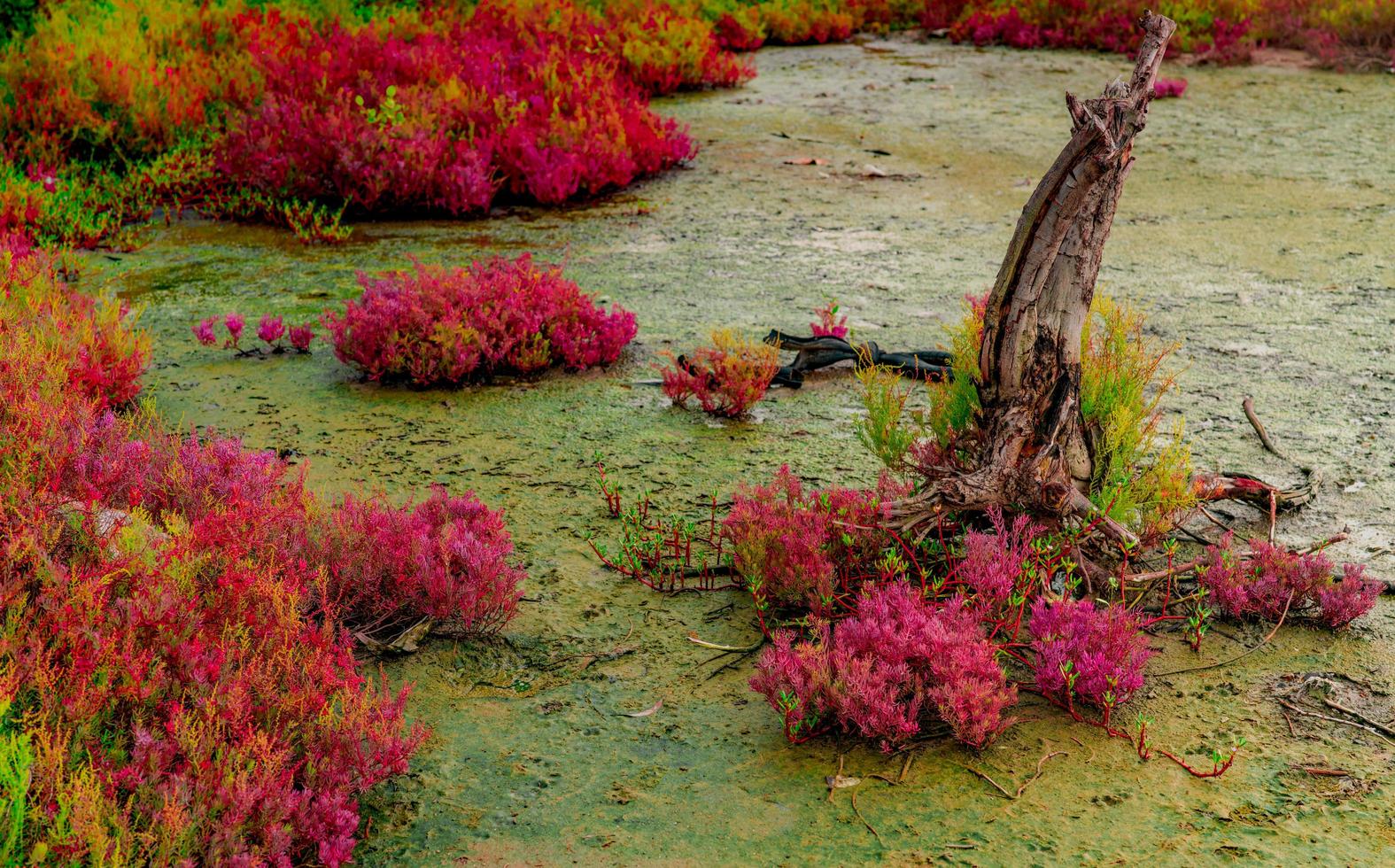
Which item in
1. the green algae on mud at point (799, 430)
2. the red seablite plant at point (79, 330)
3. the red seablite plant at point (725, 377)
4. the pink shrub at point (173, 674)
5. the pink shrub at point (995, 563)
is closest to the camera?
the pink shrub at point (173, 674)

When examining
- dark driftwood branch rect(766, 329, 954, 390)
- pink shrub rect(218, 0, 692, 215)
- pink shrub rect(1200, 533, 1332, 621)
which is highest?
pink shrub rect(218, 0, 692, 215)

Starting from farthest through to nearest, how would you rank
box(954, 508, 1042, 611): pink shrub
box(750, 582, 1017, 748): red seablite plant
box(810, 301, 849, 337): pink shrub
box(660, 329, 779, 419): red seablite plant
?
box(810, 301, 849, 337): pink shrub
box(660, 329, 779, 419): red seablite plant
box(954, 508, 1042, 611): pink shrub
box(750, 582, 1017, 748): red seablite plant

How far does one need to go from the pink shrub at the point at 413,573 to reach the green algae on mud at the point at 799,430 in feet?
0.47

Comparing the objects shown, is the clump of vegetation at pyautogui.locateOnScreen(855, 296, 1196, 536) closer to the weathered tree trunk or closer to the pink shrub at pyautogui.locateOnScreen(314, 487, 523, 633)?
the weathered tree trunk

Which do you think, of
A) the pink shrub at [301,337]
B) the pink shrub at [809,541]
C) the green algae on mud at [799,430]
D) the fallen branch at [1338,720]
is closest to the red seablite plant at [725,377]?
the green algae on mud at [799,430]

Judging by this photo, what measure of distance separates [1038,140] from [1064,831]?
33.1 ft

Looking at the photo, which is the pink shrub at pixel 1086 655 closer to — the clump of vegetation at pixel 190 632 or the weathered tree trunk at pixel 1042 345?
the weathered tree trunk at pixel 1042 345

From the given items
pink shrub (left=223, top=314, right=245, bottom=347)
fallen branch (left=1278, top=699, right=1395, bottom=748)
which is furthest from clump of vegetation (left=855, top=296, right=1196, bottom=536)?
pink shrub (left=223, top=314, right=245, bottom=347)

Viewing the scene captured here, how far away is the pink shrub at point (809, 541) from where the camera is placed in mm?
4160

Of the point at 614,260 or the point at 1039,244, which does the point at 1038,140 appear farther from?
the point at 1039,244

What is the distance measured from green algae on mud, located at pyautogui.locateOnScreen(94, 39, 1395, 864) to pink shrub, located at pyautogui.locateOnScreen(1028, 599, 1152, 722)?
0.14 metres

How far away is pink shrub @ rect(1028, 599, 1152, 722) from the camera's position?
3627mm

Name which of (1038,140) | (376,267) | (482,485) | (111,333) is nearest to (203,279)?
(376,267)

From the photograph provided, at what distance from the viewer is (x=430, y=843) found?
126 inches
